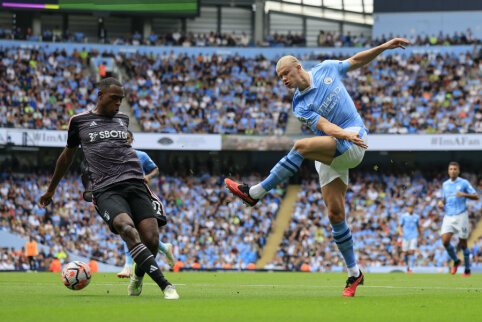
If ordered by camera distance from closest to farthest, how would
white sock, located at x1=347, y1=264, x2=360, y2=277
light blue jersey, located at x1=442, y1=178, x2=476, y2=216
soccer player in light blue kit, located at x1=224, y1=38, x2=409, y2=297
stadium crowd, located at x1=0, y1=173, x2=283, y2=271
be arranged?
soccer player in light blue kit, located at x1=224, y1=38, x2=409, y2=297, white sock, located at x1=347, y1=264, x2=360, y2=277, light blue jersey, located at x1=442, y1=178, x2=476, y2=216, stadium crowd, located at x1=0, y1=173, x2=283, y2=271

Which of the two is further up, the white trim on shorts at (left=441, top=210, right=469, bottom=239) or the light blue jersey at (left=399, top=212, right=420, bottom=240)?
the white trim on shorts at (left=441, top=210, right=469, bottom=239)

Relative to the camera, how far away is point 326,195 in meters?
9.45

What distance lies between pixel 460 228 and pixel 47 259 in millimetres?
18119

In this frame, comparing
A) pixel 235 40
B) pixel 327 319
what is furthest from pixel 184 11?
pixel 327 319

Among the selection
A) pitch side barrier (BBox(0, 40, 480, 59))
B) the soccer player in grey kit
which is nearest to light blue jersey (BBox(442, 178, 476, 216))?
the soccer player in grey kit

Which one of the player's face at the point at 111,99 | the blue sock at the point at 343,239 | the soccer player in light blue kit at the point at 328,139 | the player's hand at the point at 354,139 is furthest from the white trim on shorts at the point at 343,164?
the player's face at the point at 111,99

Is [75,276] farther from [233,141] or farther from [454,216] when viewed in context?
[233,141]

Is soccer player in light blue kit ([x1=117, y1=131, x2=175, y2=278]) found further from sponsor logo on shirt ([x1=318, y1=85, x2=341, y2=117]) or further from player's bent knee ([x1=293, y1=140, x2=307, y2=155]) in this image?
player's bent knee ([x1=293, y1=140, x2=307, y2=155])

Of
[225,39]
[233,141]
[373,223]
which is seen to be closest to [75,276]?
[373,223]

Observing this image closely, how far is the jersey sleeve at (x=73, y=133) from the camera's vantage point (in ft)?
29.1

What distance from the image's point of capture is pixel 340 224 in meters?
9.57

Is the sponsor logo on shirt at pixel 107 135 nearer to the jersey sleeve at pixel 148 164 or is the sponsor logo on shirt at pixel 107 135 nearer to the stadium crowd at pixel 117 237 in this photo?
the jersey sleeve at pixel 148 164

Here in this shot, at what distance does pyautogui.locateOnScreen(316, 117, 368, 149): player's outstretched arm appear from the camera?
8.35m

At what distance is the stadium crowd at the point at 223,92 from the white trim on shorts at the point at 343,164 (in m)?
28.6
